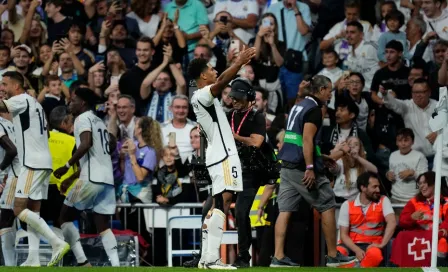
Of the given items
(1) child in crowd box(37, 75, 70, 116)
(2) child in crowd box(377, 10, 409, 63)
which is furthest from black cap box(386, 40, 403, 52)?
(1) child in crowd box(37, 75, 70, 116)

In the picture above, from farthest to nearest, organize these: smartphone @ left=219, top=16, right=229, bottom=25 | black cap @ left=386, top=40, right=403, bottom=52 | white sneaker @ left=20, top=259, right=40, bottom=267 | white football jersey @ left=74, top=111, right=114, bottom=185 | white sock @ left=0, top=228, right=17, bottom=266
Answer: smartphone @ left=219, top=16, right=229, bottom=25, black cap @ left=386, top=40, right=403, bottom=52, white football jersey @ left=74, top=111, right=114, bottom=185, white sock @ left=0, top=228, right=17, bottom=266, white sneaker @ left=20, top=259, right=40, bottom=267

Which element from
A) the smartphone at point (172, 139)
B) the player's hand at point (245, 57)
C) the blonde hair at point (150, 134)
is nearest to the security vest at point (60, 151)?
the blonde hair at point (150, 134)

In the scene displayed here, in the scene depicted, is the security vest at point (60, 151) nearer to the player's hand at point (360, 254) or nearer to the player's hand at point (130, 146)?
the player's hand at point (130, 146)

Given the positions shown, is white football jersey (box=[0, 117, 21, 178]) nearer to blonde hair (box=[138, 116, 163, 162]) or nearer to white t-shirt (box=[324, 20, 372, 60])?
blonde hair (box=[138, 116, 163, 162])

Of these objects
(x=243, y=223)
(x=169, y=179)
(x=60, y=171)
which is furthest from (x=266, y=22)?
(x=243, y=223)

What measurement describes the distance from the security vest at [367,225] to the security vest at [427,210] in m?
0.51

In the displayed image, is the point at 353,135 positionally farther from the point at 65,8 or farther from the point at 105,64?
the point at 65,8

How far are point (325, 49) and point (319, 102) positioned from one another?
5376 millimetres

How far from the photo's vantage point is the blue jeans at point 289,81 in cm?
2069

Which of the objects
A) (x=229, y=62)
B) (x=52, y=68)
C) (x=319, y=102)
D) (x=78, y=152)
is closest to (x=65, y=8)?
(x=52, y=68)

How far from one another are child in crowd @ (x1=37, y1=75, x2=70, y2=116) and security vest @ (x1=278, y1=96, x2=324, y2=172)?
5.98m

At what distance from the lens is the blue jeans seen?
2069 centimetres

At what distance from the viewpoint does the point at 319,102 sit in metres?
15.3

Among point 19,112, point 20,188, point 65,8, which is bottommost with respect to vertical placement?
point 20,188
